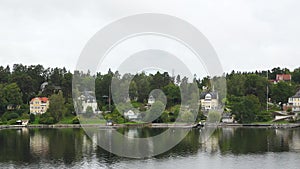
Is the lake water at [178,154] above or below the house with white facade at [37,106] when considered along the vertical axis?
below

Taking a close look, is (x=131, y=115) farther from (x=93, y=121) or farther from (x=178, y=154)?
(x=178, y=154)

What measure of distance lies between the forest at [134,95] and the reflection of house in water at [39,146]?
40.1 feet

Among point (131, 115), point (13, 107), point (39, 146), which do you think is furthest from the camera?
point (13, 107)

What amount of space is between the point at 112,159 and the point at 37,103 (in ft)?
113

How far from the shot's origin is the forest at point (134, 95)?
162ft

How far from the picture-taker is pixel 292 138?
34.7 m

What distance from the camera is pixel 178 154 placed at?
26.7 m

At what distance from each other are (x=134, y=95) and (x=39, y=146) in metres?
21.4

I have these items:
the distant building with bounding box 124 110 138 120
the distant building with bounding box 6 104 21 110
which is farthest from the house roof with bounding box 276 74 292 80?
the distant building with bounding box 6 104 21 110

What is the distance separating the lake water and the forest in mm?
12408

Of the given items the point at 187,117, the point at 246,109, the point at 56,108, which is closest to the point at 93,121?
the point at 56,108

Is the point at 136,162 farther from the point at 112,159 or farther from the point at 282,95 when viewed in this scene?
the point at 282,95

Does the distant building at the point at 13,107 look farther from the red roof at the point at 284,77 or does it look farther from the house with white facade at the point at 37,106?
the red roof at the point at 284,77

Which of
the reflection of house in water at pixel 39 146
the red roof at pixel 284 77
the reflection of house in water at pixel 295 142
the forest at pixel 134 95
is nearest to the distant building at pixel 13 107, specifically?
the forest at pixel 134 95
